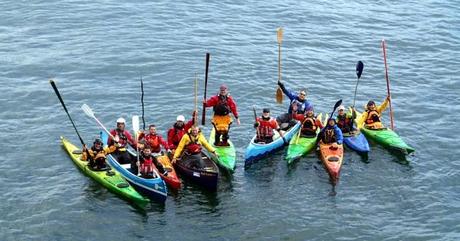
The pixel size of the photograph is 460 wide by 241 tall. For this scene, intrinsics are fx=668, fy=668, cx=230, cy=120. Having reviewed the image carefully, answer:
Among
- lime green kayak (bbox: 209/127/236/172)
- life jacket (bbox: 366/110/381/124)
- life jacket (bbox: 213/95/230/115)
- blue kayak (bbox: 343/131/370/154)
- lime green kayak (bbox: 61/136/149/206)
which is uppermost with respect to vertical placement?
life jacket (bbox: 213/95/230/115)

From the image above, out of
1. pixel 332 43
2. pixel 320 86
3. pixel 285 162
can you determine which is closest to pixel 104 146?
pixel 285 162

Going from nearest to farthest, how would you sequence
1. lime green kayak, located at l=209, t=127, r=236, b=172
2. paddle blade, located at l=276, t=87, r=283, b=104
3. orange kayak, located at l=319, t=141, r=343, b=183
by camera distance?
orange kayak, located at l=319, t=141, r=343, b=183, lime green kayak, located at l=209, t=127, r=236, b=172, paddle blade, located at l=276, t=87, r=283, b=104

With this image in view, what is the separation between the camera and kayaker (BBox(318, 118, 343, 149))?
30.4 m

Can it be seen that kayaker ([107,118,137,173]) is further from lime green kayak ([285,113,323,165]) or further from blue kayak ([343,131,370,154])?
blue kayak ([343,131,370,154])

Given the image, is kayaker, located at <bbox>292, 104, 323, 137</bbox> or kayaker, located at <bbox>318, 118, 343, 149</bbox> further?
kayaker, located at <bbox>292, 104, 323, 137</bbox>

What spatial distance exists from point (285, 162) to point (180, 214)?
6.46 metres

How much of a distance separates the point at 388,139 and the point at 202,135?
9.15 metres

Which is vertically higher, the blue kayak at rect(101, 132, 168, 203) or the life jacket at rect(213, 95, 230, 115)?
the life jacket at rect(213, 95, 230, 115)

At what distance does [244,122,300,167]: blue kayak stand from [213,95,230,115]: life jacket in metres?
1.85

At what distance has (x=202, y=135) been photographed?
29.0 m

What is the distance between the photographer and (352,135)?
31875 mm

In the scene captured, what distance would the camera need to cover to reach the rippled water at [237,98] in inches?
1041

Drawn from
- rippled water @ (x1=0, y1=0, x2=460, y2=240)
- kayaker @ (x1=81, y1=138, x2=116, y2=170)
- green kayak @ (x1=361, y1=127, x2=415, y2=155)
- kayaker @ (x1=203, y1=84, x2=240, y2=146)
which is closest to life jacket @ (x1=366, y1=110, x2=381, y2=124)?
green kayak @ (x1=361, y1=127, x2=415, y2=155)

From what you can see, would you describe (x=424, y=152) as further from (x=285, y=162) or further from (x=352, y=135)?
(x=285, y=162)
